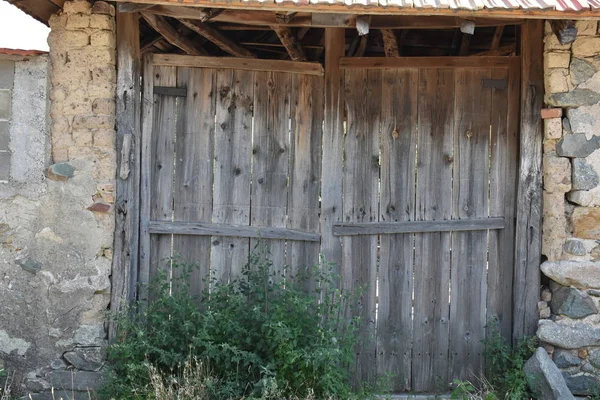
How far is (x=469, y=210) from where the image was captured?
627cm

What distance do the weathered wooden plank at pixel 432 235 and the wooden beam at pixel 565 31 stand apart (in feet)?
3.15

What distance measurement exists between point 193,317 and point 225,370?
1.48 ft

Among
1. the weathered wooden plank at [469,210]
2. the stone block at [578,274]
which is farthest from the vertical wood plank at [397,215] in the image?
the stone block at [578,274]

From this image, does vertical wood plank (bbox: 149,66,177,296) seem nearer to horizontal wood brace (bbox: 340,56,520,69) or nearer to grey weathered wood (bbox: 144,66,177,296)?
grey weathered wood (bbox: 144,66,177,296)

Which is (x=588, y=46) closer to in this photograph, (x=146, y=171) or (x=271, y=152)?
(x=271, y=152)

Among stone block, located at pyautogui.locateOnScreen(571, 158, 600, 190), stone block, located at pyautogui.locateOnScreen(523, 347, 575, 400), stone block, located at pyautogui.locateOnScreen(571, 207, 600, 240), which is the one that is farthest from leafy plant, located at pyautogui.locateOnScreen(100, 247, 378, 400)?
stone block, located at pyautogui.locateOnScreen(571, 158, 600, 190)

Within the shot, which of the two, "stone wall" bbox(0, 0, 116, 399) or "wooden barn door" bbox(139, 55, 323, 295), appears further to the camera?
"wooden barn door" bbox(139, 55, 323, 295)

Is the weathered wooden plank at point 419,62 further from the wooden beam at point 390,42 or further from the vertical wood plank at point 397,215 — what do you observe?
the wooden beam at point 390,42

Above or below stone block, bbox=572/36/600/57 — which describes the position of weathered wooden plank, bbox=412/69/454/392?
below

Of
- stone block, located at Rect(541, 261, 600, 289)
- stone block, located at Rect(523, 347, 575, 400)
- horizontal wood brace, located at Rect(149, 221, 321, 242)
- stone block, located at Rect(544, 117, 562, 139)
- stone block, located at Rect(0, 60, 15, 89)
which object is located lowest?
stone block, located at Rect(523, 347, 575, 400)

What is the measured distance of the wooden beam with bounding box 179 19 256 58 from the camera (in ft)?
19.1

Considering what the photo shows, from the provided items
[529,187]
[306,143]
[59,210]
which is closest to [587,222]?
[529,187]

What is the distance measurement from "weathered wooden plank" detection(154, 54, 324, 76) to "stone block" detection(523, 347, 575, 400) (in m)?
2.71

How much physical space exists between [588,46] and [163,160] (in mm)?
3307
